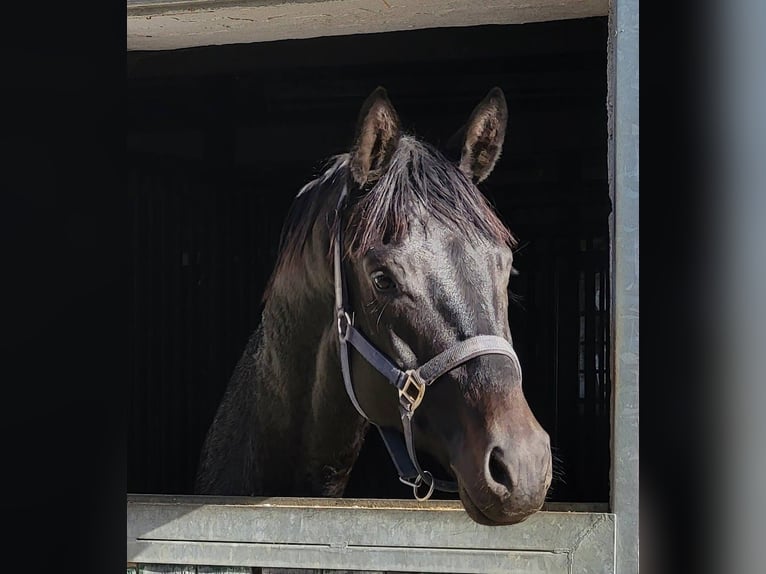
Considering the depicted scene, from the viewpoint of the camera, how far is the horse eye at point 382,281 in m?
2.32

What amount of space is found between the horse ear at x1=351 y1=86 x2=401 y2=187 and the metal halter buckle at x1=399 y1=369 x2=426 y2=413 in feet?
1.85

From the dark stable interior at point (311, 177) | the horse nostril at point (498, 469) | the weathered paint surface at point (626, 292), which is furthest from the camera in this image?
the dark stable interior at point (311, 177)

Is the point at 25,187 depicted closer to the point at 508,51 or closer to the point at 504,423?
the point at 504,423

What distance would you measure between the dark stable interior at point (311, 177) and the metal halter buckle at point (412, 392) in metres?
0.22

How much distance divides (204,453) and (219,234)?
665 millimetres

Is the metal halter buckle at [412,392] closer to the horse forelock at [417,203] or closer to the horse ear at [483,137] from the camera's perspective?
the horse forelock at [417,203]

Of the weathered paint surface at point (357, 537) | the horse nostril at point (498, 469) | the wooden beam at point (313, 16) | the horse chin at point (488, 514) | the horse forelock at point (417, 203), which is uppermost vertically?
the wooden beam at point (313, 16)

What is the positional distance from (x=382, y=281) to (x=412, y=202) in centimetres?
23

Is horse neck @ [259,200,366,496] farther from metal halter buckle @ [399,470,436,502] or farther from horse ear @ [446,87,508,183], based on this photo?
horse ear @ [446,87,508,183]

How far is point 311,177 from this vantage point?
8.34 feet

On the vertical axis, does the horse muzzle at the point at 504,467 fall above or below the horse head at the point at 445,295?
below

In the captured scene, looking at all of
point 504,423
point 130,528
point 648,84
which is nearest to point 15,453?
point 504,423

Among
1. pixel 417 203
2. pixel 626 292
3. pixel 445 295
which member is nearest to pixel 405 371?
pixel 445 295

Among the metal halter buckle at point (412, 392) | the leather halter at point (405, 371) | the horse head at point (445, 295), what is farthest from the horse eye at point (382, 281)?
the metal halter buckle at point (412, 392)
